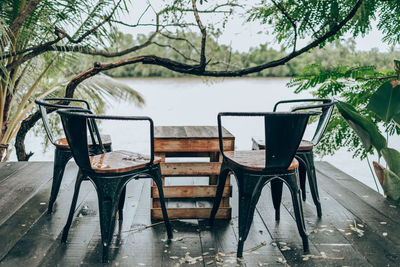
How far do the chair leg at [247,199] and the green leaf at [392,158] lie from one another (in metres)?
1.45

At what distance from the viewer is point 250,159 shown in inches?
81.2

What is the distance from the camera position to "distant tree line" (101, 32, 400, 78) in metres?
3.33

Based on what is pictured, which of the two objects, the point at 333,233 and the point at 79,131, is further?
the point at 333,233

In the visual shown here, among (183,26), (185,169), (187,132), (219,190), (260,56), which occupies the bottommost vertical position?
(219,190)

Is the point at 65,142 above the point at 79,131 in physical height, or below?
below

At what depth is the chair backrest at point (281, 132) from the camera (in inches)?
69.3

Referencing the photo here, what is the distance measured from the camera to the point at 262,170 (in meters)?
1.87

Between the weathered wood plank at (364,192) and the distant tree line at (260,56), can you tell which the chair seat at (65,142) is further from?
the weathered wood plank at (364,192)

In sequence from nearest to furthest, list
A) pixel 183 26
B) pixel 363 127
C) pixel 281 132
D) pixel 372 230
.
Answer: pixel 281 132, pixel 372 230, pixel 363 127, pixel 183 26

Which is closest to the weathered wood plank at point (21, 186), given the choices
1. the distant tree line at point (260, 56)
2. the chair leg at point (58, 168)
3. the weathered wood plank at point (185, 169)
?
the chair leg at point (58, 168)

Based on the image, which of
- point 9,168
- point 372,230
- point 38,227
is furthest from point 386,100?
point 9,168

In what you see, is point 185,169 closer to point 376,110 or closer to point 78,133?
point 78,133

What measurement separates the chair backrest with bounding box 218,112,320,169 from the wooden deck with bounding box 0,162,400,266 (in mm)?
560

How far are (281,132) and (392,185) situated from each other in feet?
5.06
